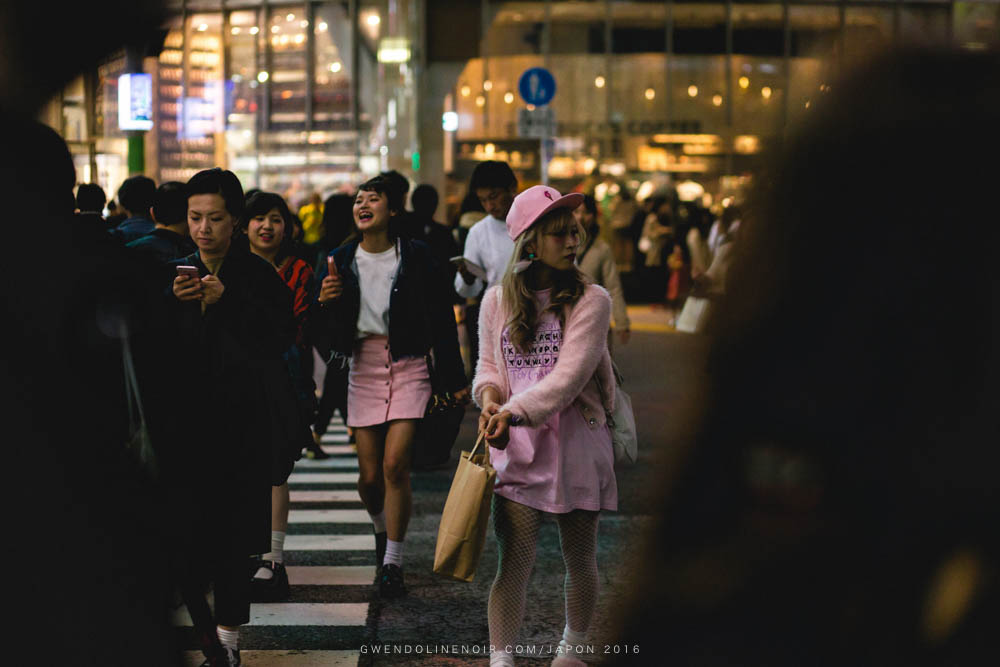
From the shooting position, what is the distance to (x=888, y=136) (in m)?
1.13

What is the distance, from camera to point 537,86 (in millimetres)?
16719

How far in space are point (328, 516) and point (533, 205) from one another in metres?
4.29

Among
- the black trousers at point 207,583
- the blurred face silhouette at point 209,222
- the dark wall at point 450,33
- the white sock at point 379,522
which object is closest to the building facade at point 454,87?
the dark wall at point 450,33

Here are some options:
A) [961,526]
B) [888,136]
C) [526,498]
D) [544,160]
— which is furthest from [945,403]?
[544,160]

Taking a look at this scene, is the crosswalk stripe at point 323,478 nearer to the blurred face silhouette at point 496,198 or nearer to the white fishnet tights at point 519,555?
the blurred face silhouette at point 496,198

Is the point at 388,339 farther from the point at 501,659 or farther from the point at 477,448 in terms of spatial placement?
the point at 501,659

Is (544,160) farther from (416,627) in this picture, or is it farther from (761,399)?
(761,399)

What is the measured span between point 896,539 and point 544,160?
15.6 meters

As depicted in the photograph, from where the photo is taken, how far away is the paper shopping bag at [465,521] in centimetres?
437

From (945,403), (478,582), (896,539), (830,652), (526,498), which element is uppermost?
(945,403)

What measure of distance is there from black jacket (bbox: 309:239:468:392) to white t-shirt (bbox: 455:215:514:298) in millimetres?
2178

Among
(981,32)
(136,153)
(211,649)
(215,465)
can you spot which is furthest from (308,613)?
(136,153)

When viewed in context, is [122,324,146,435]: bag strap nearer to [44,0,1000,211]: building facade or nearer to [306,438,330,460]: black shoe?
[306,438,330,460]: black shoe

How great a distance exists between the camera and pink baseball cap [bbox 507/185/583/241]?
4.62 metres
